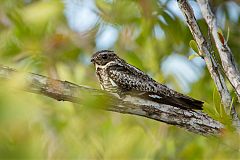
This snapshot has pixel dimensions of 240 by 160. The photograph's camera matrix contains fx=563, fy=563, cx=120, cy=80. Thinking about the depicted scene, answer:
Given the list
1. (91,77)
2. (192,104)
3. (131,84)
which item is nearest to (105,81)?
(131,84)

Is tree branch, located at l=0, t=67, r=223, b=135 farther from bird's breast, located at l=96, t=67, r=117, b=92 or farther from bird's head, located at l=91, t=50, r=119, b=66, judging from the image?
bird's head, located at l=91, t=50, r=119, b=66

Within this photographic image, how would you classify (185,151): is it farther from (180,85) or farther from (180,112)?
(180,112)

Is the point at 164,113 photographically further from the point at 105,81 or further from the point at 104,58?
the point at 104,58

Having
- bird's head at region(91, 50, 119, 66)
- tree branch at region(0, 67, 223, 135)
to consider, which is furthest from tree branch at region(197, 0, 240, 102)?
bird's head at region(91, 50, 119, 66)

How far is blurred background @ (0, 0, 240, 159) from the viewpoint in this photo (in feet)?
3.93

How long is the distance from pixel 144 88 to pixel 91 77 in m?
2.08

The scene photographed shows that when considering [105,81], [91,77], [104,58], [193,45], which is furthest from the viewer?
[91,77]

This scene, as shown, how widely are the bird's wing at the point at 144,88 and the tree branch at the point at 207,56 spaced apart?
20cm

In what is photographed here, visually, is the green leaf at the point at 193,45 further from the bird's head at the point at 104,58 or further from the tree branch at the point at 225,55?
the bird's head at the point at 104,58

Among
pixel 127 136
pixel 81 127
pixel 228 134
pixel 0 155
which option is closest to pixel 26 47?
pixel 81 127

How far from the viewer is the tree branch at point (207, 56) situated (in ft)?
7.35

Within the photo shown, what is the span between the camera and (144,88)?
2.68 meters

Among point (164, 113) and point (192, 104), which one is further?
point (192, 104)

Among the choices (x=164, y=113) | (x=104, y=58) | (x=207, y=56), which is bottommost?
(x=164, y=113)
